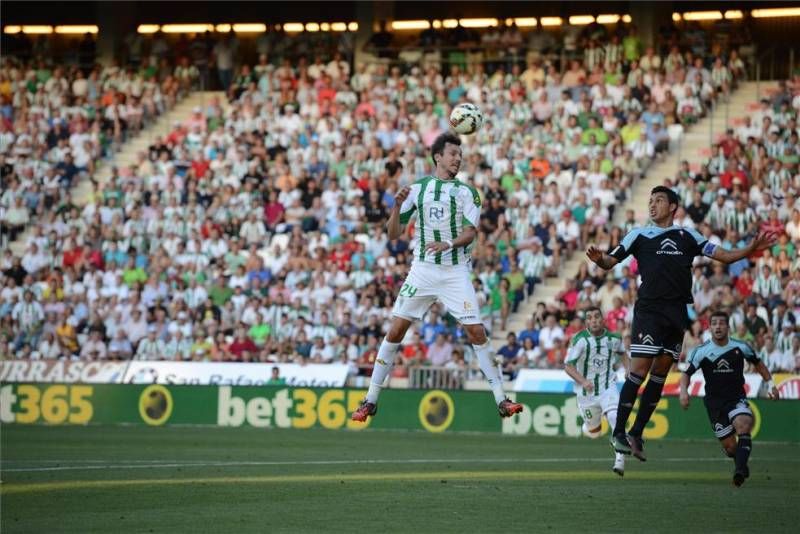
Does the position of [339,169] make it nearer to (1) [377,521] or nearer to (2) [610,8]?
(2) [610,8]

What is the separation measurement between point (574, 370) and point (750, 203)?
1158 centimetres

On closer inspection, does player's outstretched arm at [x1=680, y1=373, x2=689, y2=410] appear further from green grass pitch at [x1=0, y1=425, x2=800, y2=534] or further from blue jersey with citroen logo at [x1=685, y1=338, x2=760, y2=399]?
green grass pitch at [x1=0, y1=425, x2=800, y2=534]

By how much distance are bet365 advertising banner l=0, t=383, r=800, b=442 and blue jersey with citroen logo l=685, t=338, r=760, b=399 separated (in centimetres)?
948

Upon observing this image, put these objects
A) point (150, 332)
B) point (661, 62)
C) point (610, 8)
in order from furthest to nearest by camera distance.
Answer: point (610, 8) → point (661, 62) → point (150, 332)


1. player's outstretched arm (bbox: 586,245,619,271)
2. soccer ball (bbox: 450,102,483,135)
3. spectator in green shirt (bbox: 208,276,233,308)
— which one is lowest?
spectator in green shirt (bbox: 208,276,233,308)

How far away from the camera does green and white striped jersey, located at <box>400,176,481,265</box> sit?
14445 mm

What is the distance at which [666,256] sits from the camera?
1404 centimetres

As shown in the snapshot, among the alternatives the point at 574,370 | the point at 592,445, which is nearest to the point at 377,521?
the point at 574,370

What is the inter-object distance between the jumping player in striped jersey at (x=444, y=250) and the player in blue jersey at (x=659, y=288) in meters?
1.25

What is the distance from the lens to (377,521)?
1160 centimetres

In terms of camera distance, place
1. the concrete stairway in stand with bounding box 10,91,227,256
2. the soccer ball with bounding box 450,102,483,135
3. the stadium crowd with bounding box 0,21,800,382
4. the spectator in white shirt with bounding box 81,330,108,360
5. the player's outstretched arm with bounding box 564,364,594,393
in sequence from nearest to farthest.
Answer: the soccer ball with bounding box 450,102,483,135 < the player's outstretched arm with bounding box 564,364,594,393 < the stadium crowd with bounding box 0,21,800,382 < the spectator in white shirt with bounding box 81,330,108,360 < the concrete stairway in stand with bounding box 10,91,227,256

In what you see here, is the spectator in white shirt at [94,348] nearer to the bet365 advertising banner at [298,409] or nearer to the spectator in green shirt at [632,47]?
the bet365 advertising banner at [298,409]

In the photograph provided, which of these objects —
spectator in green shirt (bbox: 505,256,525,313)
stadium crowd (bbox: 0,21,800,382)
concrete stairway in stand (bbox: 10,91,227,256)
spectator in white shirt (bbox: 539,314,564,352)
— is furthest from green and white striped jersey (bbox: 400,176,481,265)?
concrete stairway in stand (bbox: 10,91,227,256)

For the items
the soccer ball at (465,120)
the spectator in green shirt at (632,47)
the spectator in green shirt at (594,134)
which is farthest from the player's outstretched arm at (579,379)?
the spectator in green shirt at (632,47)
